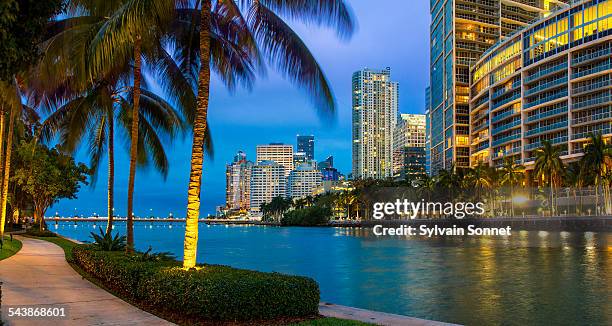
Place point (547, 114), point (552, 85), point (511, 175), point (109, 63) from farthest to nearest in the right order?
1. point (511, 175)
2. point (547, 114)
3. point (552, 85)
4. point (109, 63)

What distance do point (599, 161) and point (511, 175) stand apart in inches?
842

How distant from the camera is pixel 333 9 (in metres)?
12.2

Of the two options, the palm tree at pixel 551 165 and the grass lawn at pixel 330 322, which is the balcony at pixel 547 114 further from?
the grass lawn at pixel 330 322

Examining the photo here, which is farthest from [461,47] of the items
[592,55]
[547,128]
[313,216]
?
[313,216]

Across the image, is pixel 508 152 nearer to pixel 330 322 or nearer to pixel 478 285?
pixel 478 285

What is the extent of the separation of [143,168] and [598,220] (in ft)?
219

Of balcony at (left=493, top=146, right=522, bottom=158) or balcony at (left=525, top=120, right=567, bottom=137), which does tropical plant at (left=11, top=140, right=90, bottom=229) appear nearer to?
balcony at (left=525, top=120, right=567, bottom=137)

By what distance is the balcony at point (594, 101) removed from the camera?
84.8m

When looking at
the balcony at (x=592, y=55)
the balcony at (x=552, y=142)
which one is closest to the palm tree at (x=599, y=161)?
the balcony at (x=552, y=142)

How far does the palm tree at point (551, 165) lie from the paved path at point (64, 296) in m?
79.0

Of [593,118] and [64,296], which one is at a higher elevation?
[593,118]

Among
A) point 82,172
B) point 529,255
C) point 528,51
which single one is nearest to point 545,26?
point 528,51

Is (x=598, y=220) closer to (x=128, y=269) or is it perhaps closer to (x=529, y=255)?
(x=529, y=255)

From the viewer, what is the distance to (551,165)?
83.5 meters
